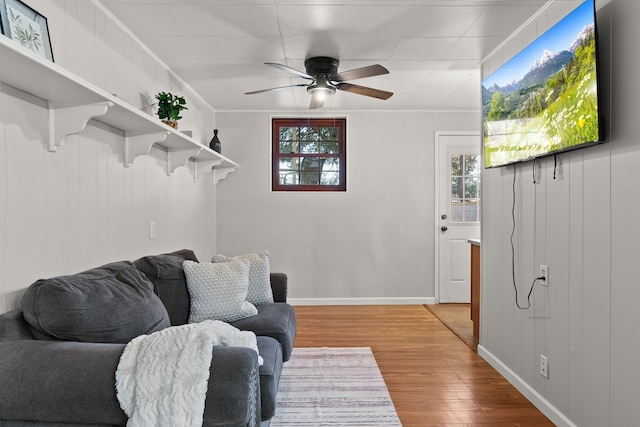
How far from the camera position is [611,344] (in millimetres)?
1943

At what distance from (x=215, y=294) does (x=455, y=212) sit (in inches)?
136

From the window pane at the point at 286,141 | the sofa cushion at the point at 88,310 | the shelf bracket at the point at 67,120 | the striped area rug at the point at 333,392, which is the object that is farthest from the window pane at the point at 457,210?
the shelf bracket at the point at 67,120

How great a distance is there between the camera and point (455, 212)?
531 centimetres

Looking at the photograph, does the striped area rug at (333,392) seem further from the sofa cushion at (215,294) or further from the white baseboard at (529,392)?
the white baseboard at (529,392)

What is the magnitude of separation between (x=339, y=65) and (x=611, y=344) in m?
2.67

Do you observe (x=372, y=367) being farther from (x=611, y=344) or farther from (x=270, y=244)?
(x=270, y=244)

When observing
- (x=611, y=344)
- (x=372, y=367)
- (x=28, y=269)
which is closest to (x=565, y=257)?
(x=611, y=344)

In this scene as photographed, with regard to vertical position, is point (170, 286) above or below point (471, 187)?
below

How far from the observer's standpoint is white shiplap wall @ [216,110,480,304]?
17.1 feet

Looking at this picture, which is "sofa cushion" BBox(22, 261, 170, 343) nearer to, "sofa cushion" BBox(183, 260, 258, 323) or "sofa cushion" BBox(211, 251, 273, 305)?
"sofa cushion" BBox(183, 260, 258, 323)

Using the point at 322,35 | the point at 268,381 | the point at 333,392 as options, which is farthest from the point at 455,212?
the point at 268,381

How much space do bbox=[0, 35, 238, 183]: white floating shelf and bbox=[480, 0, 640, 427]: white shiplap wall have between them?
2.16 meters

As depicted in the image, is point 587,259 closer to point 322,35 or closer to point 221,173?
point 322,35

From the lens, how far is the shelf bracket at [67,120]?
6.41ft
